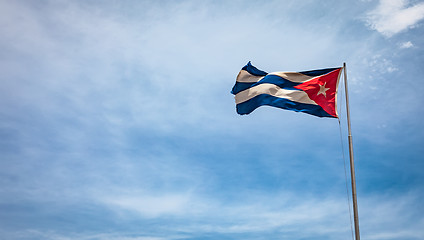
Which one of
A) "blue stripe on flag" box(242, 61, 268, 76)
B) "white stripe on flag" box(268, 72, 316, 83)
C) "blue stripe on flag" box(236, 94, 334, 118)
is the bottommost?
"blue stripe on flag" box(236, 94, 334, 118)

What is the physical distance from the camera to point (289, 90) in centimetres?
2677

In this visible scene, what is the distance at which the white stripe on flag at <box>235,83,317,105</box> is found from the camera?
85.6 ft

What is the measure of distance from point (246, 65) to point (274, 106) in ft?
13.2

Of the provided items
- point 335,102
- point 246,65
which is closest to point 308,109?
point 335,102

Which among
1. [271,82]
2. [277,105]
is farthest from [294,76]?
[277,105]

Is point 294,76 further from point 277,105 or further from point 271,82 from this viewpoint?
point 277,105

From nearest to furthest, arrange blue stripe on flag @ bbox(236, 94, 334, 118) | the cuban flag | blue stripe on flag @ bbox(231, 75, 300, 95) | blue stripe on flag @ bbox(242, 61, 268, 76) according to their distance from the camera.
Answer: the cuban flag, blue stripe on flag @ bbox(236, 94, 334, 118), blue stripe on flag @ bbox(231, 75, 300, 95), blue stripe on flag @ bbox(242, 61, 268, 76)

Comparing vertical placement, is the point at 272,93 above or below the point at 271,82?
below

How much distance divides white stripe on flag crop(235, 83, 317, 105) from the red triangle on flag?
41cm

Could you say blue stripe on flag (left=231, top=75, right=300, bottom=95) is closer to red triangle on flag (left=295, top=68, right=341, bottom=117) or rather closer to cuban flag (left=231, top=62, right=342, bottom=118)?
cuban flag (left=231, top=62, right=342, bottom=118)

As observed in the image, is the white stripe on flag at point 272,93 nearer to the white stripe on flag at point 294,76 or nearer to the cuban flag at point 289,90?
the cuban flag at point 289,90

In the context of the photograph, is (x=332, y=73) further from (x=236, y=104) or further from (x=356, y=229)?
(x=356, y=229)

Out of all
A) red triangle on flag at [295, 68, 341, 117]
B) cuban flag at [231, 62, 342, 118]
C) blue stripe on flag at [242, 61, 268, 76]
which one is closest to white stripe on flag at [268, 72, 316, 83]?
cuban flag at [231, 62, 342, 118]

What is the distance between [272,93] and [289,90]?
126 centimetres
